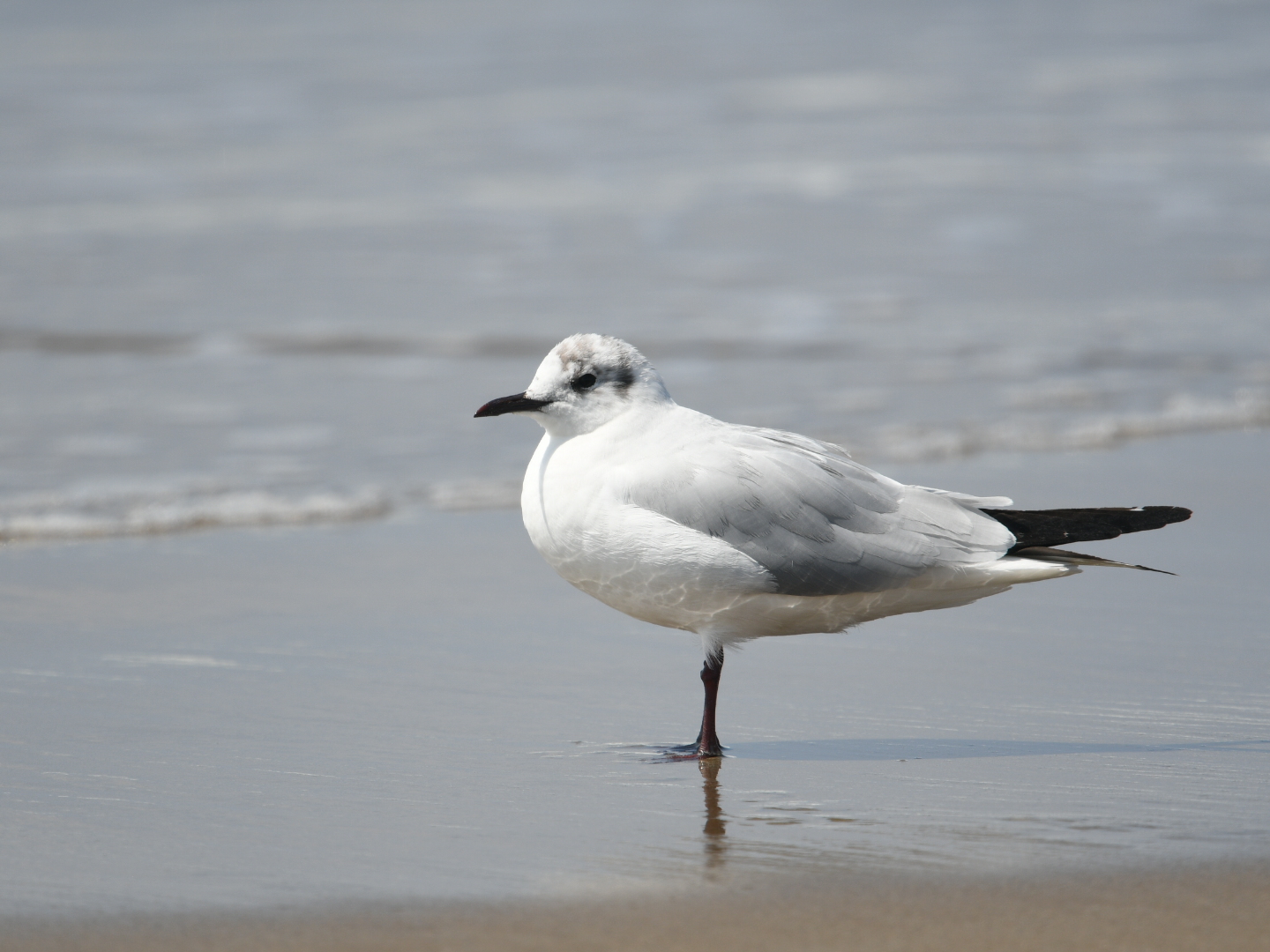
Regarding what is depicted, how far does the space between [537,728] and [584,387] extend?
2.67 feet

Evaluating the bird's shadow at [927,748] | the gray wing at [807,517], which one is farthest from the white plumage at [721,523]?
the bird's shadow at [927,748]

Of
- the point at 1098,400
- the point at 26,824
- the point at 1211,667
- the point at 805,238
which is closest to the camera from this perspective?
the point at 26,824

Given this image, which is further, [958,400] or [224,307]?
[224,307]

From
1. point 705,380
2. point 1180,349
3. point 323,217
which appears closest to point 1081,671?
point 705,380

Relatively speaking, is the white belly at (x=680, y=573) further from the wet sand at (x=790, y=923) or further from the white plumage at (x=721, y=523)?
the wet sand at (x=790, y=923)

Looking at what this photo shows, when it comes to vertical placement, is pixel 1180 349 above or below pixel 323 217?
below

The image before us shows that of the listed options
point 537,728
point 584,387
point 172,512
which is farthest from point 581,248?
point 537,728

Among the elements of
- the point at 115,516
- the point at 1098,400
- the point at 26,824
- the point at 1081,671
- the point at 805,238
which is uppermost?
the point at 805,238

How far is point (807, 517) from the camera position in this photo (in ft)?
12.1

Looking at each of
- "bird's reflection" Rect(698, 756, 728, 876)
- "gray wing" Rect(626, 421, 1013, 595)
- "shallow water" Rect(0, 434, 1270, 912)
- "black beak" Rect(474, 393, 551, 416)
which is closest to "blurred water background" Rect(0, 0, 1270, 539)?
"shallow water" Rect(0, 434, 1270, 912)

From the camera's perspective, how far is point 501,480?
638 centimetres

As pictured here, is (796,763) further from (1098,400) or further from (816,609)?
(1098,400)

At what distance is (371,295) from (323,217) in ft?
8.88

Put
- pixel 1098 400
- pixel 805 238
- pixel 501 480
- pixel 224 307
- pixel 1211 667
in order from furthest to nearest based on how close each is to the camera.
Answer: pixel 805 238 < pixel 224 307 < pixel 1098 400 < pixel 501 480 < pixel 1211 667
